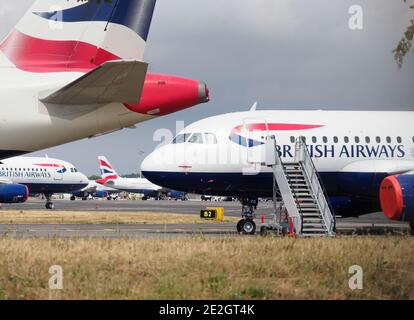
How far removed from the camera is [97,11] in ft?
50.8

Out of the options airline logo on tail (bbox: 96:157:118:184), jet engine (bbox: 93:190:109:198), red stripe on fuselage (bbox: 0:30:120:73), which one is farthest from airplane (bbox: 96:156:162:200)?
red stripe on fuselage (bbox: 0:30:120:73)

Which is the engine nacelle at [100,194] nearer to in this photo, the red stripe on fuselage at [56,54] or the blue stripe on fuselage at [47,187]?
the blue stripe on fuselage at [47,187]

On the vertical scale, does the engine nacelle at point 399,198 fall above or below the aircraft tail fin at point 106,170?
below

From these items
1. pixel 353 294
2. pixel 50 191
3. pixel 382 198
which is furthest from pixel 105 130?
pixel 50 191

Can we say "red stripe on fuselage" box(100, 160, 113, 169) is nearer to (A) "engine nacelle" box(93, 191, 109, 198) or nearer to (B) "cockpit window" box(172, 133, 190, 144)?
(A) "engine nacelle" box(93, 191, 109, 198)

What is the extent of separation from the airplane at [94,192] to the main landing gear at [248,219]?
300ft

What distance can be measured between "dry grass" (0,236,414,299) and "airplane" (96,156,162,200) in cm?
11149

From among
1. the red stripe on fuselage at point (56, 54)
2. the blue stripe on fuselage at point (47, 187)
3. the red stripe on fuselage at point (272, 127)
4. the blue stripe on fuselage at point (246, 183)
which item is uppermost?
the red stripe on fuselage at point (56, 54)

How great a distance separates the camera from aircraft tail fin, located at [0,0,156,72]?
1543cm

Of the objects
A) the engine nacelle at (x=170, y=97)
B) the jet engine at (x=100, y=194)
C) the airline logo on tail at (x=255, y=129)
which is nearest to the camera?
the engine nacelle at (x=170, y=97)

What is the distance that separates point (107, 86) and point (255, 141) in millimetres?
12626

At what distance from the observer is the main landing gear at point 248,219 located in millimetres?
25078

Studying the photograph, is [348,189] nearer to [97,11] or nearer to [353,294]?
[97,11]

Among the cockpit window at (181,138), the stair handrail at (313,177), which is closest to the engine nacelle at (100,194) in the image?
the cockpit window at (181,138)
